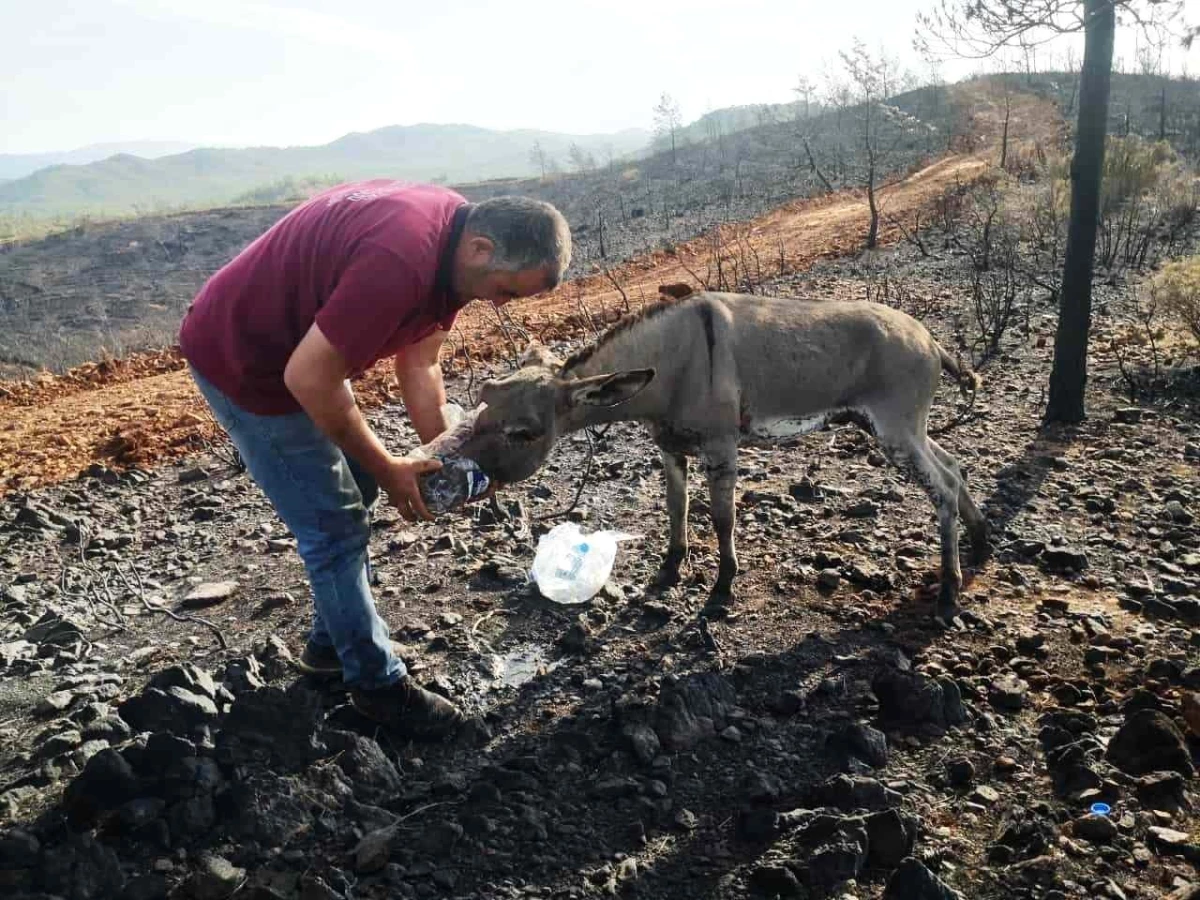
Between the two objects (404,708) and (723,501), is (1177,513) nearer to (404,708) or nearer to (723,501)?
(723,501)

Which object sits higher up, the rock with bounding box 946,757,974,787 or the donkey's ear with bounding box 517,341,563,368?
the donkey's ear with bounding box 517,341,563,368

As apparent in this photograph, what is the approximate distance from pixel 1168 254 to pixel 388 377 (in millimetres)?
11987

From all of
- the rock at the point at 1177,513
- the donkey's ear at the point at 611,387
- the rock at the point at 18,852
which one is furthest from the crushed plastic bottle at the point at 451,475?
the rock at the point at 1177,513

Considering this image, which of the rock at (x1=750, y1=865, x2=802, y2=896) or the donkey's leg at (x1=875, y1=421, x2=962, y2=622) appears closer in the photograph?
the rock at (x1=750, y1=865, x2=802, y2=896)

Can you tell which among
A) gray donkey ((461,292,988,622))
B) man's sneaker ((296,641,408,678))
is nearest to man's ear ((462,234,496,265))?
gray donkey ((461,292,988,622))

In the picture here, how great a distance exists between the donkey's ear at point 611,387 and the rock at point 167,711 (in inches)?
86.8

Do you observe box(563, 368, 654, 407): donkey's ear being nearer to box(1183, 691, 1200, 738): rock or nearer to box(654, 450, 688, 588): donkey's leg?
box(654, 450, 688, 588): donkey's leg

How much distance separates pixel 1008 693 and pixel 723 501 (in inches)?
68.6

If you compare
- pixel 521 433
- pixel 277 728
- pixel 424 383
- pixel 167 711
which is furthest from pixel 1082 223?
pixel 167 711

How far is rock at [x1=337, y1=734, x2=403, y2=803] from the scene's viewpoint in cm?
341

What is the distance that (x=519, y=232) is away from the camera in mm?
3137

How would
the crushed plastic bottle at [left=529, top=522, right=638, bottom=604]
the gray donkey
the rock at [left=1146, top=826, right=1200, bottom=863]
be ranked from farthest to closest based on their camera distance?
the crushed plastic bottle at [left=529, top=522, right=638, bottom=604], the gray donkey, the rock at [left=1146, top=826, right=1200, bottom=863]

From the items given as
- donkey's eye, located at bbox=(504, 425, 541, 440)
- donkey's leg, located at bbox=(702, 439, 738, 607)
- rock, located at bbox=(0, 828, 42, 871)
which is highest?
donkey's eye, located at bbox=(504, 425, 541, 440)

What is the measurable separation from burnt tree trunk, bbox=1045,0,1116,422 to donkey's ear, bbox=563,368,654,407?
512cm
